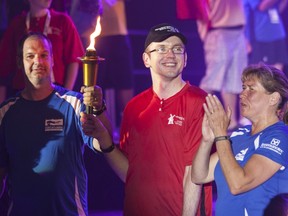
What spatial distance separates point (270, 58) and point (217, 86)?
0.78 meters

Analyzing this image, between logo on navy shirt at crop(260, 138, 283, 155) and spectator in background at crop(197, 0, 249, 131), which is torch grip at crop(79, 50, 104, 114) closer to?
logo on navy shirt at crop(260, 138, 283, 155)

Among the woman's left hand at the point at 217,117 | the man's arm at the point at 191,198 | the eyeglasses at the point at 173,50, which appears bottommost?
the man's arm at the point at 191,198

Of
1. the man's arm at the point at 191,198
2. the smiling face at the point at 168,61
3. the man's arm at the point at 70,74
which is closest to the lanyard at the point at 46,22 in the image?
the man's arm at the point at 70,74

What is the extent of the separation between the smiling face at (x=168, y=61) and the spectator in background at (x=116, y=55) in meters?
2.42

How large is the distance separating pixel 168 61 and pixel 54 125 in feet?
2.68

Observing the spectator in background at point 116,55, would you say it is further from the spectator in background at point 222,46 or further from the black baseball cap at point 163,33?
the black baseball cap at point 163,33

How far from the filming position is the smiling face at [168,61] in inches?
146

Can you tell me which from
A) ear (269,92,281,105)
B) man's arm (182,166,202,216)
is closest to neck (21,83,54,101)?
man's arm (182,166,202,216)

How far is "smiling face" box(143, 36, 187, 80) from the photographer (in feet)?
12.2

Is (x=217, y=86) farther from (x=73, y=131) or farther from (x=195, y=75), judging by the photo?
(x=73, y=131)

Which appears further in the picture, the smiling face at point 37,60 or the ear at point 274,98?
the smiling face at point 37,60

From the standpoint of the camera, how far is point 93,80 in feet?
9.55

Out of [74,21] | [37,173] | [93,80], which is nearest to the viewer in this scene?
[93,80]

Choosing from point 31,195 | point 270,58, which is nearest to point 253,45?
point 270,58
